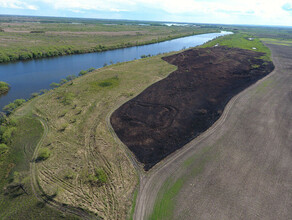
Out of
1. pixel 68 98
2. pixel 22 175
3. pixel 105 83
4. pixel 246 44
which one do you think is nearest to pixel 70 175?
pixel 22 175

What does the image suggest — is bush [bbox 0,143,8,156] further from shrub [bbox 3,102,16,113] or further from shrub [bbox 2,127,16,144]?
shrub [bbox 3,102,16,113]

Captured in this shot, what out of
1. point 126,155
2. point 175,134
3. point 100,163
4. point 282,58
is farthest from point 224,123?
point 282,58

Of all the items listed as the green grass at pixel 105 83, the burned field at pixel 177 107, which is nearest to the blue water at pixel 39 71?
the green grass at pixel 105 83

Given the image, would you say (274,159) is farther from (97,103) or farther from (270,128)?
(97,103)

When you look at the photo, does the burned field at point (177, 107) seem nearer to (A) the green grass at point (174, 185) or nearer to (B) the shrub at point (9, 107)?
(A) the green grass at point (174, 185)

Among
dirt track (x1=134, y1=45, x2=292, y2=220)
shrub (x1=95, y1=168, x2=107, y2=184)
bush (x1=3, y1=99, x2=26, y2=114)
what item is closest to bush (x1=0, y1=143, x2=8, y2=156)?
bush (x1=3, y1=99, x2=26, y2=114)

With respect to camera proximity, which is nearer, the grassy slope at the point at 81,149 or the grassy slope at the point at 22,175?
the grassy slope at the point at 22,175
